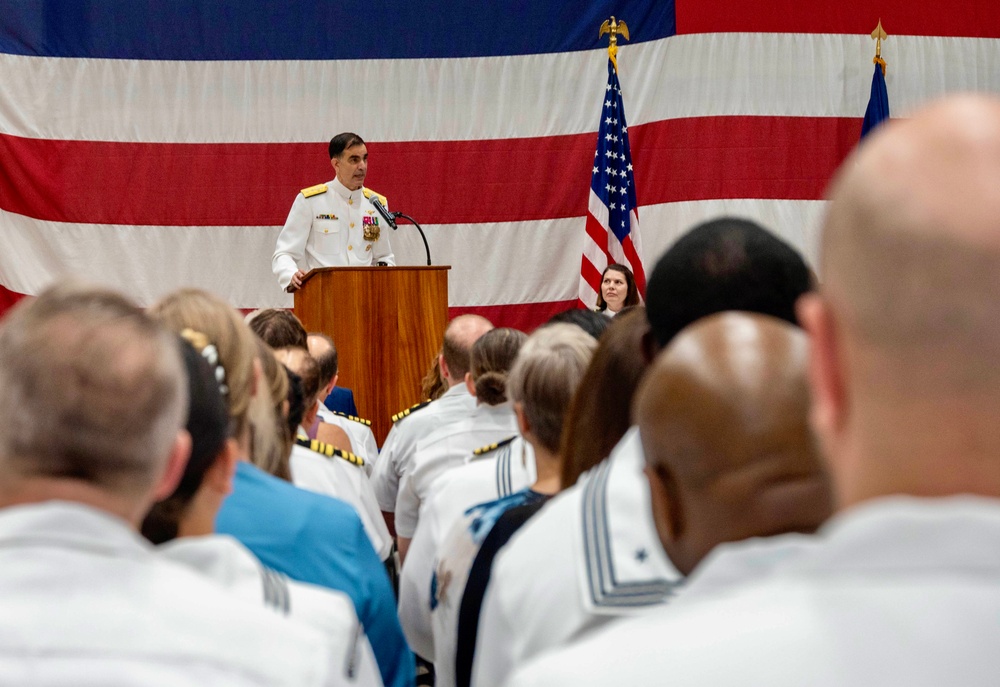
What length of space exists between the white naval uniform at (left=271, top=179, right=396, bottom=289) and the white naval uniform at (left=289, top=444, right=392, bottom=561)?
10.4 ft

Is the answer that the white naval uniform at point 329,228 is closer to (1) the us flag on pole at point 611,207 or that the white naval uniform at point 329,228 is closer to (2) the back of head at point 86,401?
(1) the us flag on pole at point 611,207

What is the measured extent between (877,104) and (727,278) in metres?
5.41

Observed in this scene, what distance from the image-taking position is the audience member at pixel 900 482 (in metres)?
0.54

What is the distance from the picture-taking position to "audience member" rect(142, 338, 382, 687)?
101 cm

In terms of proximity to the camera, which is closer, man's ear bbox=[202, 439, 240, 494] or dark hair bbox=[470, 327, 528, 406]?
man's ear bbox=[202, 439, 240, 494]

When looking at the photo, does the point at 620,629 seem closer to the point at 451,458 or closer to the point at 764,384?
the point at 764,384

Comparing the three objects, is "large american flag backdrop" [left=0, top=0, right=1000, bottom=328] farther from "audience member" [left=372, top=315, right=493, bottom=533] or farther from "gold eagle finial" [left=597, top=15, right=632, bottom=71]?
"audience member" [left=372, top=315, right=493, bottom=533]

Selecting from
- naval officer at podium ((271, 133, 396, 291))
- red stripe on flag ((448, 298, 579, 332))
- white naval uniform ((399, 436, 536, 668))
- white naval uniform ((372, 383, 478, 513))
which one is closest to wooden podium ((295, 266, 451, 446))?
naval officer at podium ((271, 133, 396, 291))

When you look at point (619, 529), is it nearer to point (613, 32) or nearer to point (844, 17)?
point (613, 32)

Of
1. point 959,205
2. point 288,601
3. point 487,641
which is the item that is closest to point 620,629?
point 959,205

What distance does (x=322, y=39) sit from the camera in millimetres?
6602

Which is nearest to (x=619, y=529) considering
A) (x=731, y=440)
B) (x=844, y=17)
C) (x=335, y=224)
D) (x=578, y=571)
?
(x=578, y=571)

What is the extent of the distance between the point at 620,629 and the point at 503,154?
20.1 ft

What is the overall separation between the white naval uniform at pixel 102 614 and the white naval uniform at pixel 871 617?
39 centimetres
